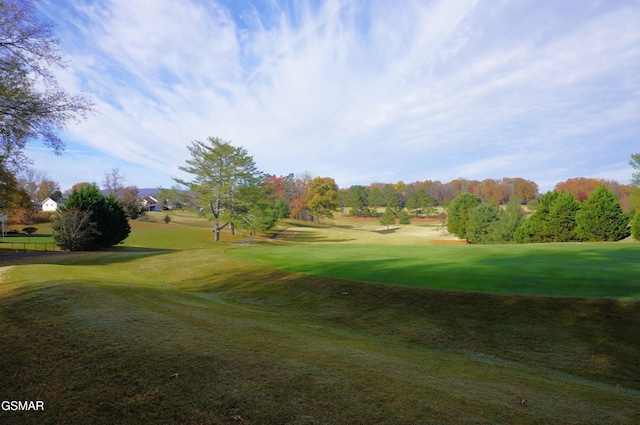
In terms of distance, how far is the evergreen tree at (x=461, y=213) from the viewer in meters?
56.6

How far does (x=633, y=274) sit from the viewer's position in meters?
11.4

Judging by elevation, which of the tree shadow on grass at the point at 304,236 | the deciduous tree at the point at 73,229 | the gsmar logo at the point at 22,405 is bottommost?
the tree shadow on grass at the point at 304,236

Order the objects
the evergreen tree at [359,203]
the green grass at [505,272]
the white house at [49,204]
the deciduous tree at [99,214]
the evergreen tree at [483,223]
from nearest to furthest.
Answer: the green grass at [505,272] → the deciduous tree at [99,214] → the evergreen tree at [483,223] → the white house at [49,204] → the evergreen tree at [359,203]

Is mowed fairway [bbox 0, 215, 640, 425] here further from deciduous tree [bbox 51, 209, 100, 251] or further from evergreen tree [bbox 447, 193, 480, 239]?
evergreen tree [bbox 447, 193, 480, 239]

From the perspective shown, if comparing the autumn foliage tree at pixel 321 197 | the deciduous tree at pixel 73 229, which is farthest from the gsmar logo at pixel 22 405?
the autumn foliage tree at pixel 321 197

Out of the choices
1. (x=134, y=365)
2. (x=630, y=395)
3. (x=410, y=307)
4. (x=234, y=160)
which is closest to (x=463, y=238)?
(x=234, y=160)

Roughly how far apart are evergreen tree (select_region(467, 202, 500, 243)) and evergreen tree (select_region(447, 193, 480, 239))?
17.0 feet

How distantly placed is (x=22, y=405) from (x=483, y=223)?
53.1m

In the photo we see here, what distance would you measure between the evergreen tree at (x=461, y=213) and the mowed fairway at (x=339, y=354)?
4538 cm

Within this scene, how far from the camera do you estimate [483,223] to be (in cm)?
4916

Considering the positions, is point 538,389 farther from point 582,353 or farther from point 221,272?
point 221,272

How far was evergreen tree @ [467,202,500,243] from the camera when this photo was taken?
4831cm

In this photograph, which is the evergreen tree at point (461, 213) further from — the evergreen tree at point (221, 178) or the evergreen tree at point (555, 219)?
the evergreen tree at point (221, 178)

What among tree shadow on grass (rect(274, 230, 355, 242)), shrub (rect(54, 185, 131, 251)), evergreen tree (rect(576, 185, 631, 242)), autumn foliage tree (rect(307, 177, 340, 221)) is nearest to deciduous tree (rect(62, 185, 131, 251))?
shrub (rect(54, 185, 131, 251))
